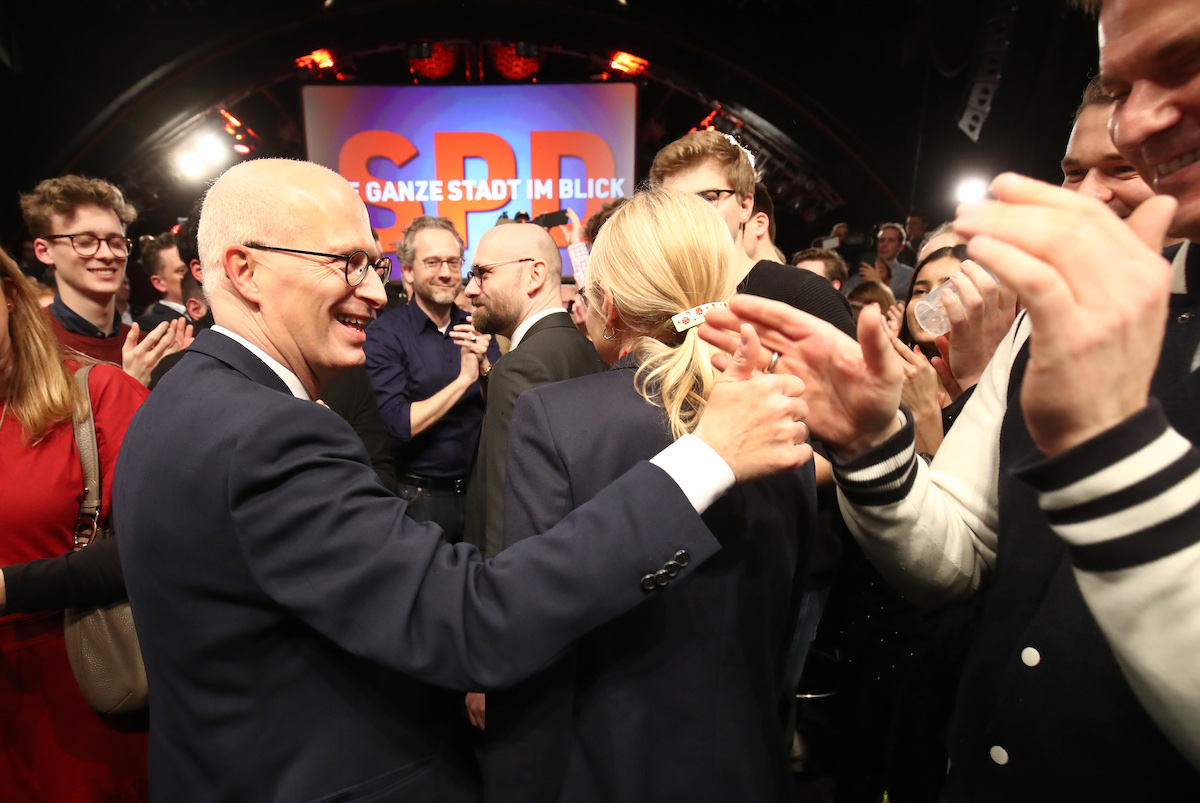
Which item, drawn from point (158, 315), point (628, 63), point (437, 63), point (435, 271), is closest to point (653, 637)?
point (435, 271)

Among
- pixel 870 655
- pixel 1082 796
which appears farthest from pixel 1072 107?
pixel 1082 796

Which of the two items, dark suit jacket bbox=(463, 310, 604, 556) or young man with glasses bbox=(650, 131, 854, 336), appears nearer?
dark suit jacket bbox=(463, 310, 604, 556)

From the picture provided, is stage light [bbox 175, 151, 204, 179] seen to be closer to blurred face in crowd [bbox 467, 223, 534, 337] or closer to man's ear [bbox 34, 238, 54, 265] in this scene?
man's ear [bbox 34, 238, 54, 265]

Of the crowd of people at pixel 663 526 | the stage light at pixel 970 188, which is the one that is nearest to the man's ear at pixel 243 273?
the crowd of people at pixel 663 526

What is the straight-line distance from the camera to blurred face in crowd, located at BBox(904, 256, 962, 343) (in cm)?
243

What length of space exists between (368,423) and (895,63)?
25.5 ft

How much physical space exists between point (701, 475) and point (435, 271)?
2795 mm

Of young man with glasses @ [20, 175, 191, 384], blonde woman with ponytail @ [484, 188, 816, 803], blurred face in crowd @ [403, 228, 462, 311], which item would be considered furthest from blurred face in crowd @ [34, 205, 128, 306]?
blonde woman with ponytail @ [484, 188, 816, 803]

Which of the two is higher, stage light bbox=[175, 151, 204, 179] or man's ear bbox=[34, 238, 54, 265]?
stage light bbox=[175, 151, 204, 179]

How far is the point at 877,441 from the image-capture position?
0.98m

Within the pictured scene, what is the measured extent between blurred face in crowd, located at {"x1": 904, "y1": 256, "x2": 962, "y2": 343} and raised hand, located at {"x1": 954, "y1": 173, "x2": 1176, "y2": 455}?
1957 mm

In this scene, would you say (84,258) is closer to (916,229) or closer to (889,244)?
(889,244)

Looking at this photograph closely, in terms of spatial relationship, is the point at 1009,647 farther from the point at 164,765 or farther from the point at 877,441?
the point at 164,765

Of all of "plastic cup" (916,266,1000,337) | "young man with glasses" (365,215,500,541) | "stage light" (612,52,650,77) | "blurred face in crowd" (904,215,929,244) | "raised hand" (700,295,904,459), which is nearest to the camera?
"raised hand" (700,295,904,459)
